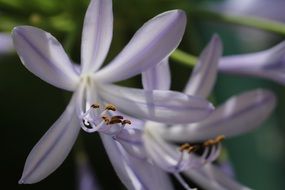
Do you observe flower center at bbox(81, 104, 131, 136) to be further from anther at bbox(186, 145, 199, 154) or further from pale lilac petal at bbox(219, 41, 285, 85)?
pale lilac petal at bbox(219, 41, 285, 85)

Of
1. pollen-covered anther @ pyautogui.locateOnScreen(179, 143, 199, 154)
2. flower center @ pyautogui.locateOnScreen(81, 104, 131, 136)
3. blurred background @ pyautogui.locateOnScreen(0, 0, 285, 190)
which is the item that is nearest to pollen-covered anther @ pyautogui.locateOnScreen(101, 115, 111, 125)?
flower center @ pyautogui.locateOnScreen(81, 104, 131, 136)

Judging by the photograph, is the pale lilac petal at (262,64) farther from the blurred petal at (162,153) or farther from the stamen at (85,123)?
the stamen at (85,123)

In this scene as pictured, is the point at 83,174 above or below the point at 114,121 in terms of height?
below

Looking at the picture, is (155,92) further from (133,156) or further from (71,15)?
(71,15)

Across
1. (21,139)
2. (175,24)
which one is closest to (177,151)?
(175,24)

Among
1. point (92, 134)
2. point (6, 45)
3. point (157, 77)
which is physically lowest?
point (92, 134)

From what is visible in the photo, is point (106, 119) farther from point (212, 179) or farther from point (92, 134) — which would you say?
point (92, 134)

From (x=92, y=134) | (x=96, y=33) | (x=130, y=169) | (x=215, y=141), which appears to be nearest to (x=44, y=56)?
(x=96, y=33)
